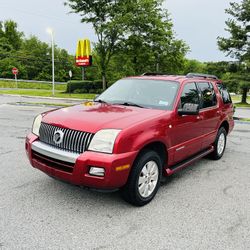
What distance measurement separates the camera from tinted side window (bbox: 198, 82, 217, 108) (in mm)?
5000

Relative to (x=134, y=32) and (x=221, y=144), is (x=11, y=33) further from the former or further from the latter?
(x=221, y=144)

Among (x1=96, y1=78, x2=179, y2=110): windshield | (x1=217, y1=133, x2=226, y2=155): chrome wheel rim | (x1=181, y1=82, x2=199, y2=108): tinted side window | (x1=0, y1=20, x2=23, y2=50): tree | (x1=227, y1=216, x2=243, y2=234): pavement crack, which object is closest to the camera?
(x1=227, y1=216, x2=243, y2=234): pavement crack

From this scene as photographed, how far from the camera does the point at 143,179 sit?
3.56 m

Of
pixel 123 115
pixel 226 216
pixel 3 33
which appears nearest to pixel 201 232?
pixel 226 216

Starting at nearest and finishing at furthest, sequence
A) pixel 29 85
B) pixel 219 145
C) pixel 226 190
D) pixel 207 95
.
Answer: pixel 226 190 → pixel 207 95 → pixel 219 145 → pixel 29 85

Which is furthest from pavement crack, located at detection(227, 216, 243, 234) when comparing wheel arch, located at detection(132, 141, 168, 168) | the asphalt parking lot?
wheel arch, located at detection(132, 141, 168, 168)

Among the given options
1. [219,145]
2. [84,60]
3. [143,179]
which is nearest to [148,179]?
[143,179]

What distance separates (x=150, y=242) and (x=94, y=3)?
81.1 feet

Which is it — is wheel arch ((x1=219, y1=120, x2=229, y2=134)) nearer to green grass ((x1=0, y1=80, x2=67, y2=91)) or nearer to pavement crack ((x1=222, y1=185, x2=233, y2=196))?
pavement crack ((x1=222, y1=185, x2=233, y2=196))

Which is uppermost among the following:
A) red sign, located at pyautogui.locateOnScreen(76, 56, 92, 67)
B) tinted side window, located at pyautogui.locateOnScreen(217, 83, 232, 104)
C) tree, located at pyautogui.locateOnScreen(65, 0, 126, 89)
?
tree, located at pyautogui.locateOnScreen(65, 0, 126, 89)

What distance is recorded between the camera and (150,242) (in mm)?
2812

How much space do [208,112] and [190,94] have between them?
67 cm

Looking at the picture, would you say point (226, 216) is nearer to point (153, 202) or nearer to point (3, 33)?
point (153, 202)

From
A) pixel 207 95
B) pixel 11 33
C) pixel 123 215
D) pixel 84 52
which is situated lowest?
pixel 123 215
